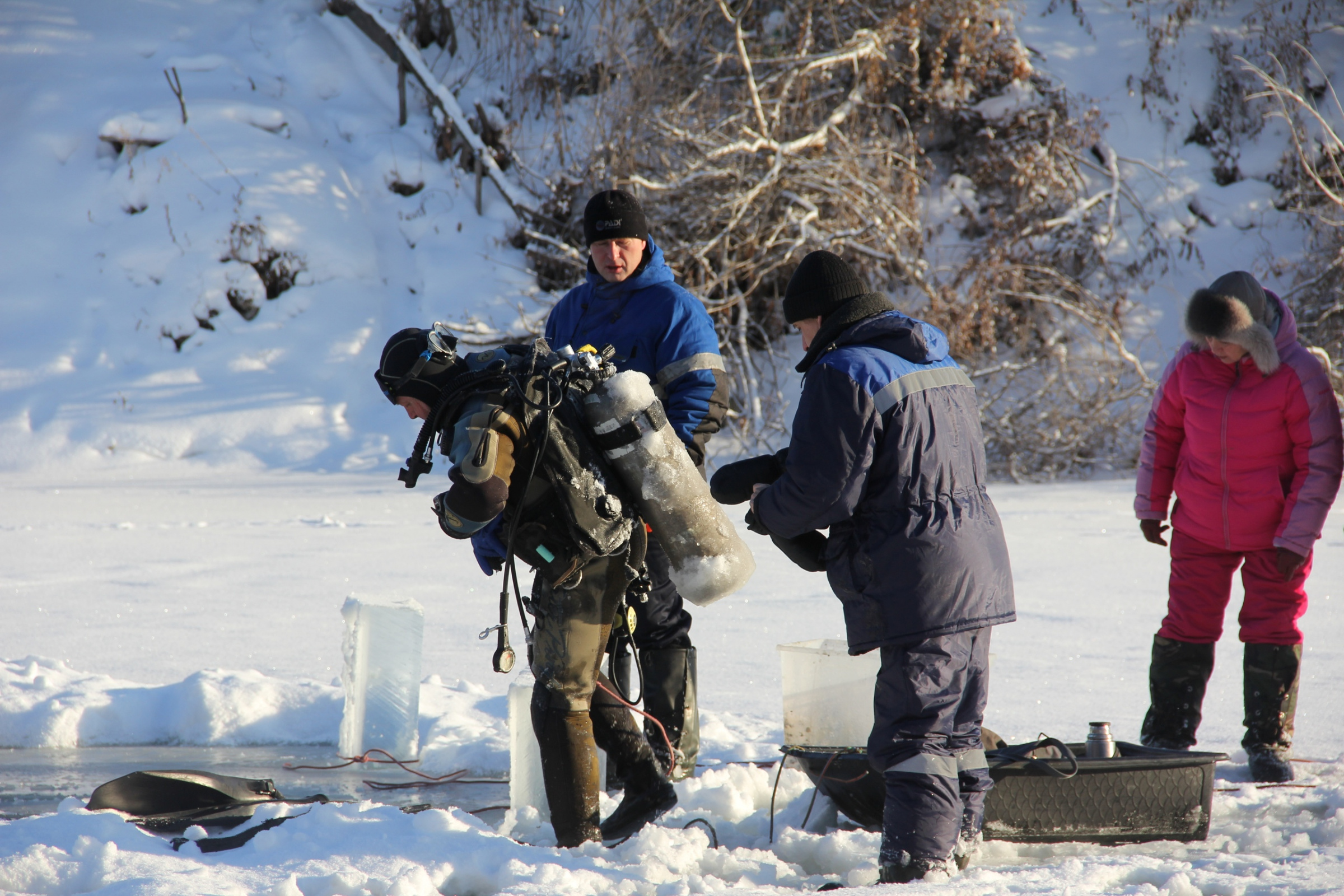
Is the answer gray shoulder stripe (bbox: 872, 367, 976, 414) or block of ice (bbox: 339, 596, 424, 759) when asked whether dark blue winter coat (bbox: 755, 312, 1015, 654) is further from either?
block of ice (bbox: 339, 596, 424, 759)

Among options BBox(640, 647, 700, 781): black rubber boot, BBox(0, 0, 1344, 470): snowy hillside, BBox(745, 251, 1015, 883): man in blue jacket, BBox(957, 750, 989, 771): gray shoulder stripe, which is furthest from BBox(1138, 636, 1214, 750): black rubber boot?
BBox(0, 0, 1344, 470): snowy hillside

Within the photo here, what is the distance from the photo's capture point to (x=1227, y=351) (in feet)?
10.3

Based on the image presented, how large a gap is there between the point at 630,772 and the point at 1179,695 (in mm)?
1760

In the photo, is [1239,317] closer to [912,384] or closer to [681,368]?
[912,384]

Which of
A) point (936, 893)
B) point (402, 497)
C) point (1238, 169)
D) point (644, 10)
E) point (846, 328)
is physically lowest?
point (402, 497)

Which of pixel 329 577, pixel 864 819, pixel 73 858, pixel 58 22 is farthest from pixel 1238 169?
pixel 58 22

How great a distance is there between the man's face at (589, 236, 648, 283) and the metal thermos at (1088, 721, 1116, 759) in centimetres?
179

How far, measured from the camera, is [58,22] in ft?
46.2

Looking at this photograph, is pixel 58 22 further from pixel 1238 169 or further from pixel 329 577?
pixel 1238 169

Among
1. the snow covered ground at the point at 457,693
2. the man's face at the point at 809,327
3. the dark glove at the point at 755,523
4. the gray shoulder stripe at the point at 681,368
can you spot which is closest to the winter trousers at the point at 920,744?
the snow covered ground at the point at 457,693

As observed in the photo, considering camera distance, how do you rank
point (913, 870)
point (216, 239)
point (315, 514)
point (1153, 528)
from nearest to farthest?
point (913, 870), point (1153, 528), point (315, 514), point (216, 239)

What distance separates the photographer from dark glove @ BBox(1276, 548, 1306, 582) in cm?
303

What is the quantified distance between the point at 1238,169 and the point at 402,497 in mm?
10265

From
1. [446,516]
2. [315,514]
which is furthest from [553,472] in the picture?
[315,514]
